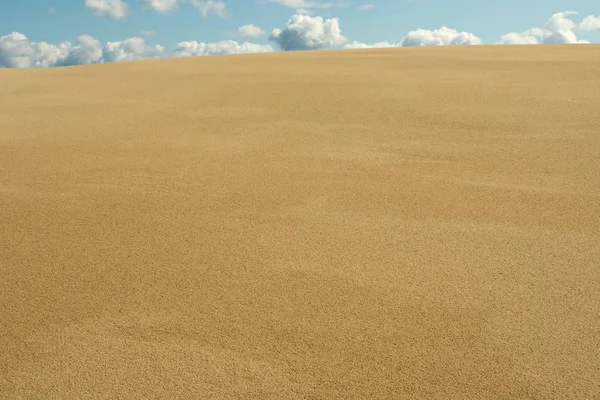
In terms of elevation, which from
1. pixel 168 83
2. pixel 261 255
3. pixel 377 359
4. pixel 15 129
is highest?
pixel 168 83

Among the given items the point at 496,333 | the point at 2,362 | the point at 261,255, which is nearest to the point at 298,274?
the point at 261,255

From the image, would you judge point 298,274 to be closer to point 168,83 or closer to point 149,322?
point 149,322

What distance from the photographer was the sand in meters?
2.06

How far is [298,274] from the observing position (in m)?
2.71

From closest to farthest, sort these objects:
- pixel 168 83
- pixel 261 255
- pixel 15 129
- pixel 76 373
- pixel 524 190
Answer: pixel 76 373, pixel 261 255, pixel 524 190, pixel 15 129, pixel 168 83

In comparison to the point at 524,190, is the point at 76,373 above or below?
below

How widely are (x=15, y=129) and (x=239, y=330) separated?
468 cm

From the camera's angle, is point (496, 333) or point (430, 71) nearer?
point (496, 333)

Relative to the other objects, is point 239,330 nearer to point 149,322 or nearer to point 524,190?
point 149,322

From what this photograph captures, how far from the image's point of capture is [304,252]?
9.63ft

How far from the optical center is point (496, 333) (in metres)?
2.25

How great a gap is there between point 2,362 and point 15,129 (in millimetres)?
→ 4357

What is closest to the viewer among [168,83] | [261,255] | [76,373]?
[76,373]

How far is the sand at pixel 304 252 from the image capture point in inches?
81.2
